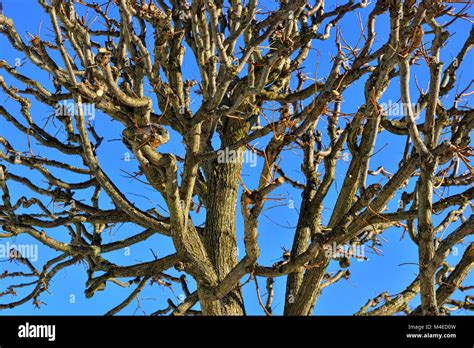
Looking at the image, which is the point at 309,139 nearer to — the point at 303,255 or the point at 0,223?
the point at 303,255

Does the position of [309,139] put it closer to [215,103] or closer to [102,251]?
[215,103]

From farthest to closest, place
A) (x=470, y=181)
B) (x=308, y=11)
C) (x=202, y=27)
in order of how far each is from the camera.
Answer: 1. (x=308, y=11)
2. (x=470, y=181)
3. (x=202, y=27)

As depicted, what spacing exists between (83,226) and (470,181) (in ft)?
16.6

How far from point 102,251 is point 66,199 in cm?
83

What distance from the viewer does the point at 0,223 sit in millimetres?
6988

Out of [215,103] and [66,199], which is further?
[66,199]

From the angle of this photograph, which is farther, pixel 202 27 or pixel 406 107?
pixel 202 27

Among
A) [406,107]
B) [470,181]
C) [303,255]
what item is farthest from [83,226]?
[470,181]

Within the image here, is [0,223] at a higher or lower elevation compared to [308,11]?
lower
